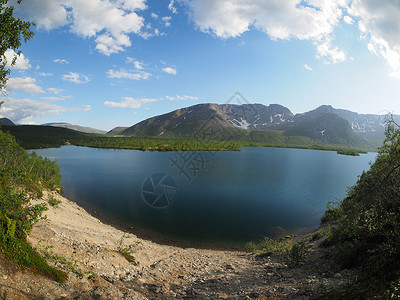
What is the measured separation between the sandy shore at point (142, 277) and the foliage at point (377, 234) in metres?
2.35

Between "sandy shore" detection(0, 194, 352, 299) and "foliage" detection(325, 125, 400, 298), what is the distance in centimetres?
235

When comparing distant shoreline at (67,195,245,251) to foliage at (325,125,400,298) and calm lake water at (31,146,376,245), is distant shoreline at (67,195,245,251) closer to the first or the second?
calm lake water at (31,146,376,245)

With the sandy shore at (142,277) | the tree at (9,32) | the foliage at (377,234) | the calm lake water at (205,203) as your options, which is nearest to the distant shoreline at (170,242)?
the calm lake water at (205,203)

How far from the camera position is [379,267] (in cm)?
861

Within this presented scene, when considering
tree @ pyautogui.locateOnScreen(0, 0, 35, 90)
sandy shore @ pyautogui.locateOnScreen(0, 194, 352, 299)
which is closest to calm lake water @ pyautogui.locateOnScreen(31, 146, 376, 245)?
sandy shore @ pyautogui.locateOnScreen(0, 194, 352, 299)

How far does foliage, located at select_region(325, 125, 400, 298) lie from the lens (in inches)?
310

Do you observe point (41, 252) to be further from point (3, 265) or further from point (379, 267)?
point (379, 267)

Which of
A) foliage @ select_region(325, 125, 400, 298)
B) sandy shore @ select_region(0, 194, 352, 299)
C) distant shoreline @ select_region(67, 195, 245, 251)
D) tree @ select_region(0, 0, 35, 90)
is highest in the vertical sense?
tree @ select_region(0, 0, 35, 90)

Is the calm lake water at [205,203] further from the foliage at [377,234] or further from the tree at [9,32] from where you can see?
the tree at [9,32]

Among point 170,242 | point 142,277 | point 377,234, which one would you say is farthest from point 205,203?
Result: point 377,234

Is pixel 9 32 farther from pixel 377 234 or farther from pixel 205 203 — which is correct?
pixel 205 203

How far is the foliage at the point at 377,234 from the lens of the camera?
25.8 feet

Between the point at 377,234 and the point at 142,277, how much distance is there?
46.1 feet

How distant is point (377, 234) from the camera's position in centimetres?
1122
